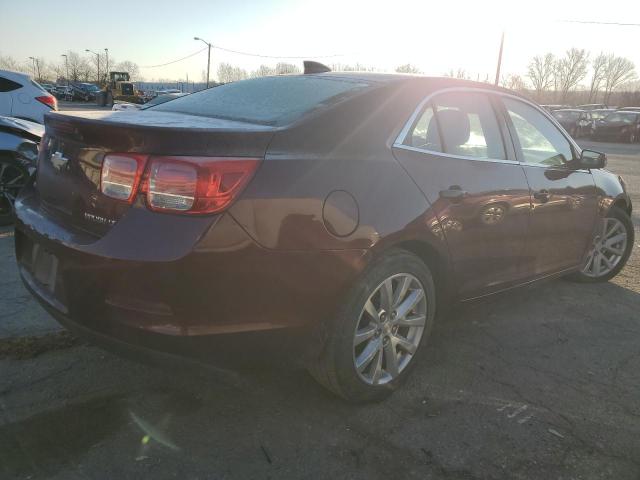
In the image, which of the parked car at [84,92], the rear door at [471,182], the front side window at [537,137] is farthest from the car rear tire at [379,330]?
the parked car at [84,92]

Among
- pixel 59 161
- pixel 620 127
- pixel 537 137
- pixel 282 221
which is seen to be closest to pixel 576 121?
pixel 620 127

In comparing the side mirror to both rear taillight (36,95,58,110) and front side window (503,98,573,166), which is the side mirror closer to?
front side window (503,98,573,166)

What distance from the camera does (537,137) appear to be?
12.2ft

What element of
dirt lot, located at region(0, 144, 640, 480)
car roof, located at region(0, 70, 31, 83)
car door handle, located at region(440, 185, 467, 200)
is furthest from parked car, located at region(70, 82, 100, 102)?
car door handle, located at region(440, 185, 467, 200)

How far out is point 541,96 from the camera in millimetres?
86438

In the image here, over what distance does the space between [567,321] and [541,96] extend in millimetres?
92546

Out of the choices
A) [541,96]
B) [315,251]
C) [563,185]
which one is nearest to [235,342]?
[315,251]

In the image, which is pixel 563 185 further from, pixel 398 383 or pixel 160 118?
pixel 160 118

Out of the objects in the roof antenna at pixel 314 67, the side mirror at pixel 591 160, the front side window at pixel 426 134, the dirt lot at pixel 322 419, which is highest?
the roof antenna at pixel 314 67

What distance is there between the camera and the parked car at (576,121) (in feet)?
96.6

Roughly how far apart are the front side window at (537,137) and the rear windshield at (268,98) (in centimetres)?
127

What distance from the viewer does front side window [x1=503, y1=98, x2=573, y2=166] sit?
3502 millimetres

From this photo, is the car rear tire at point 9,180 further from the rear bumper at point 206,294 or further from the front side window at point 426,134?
the front side window at point 426,134

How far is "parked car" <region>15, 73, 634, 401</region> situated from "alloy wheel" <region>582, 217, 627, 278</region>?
5.85ft
